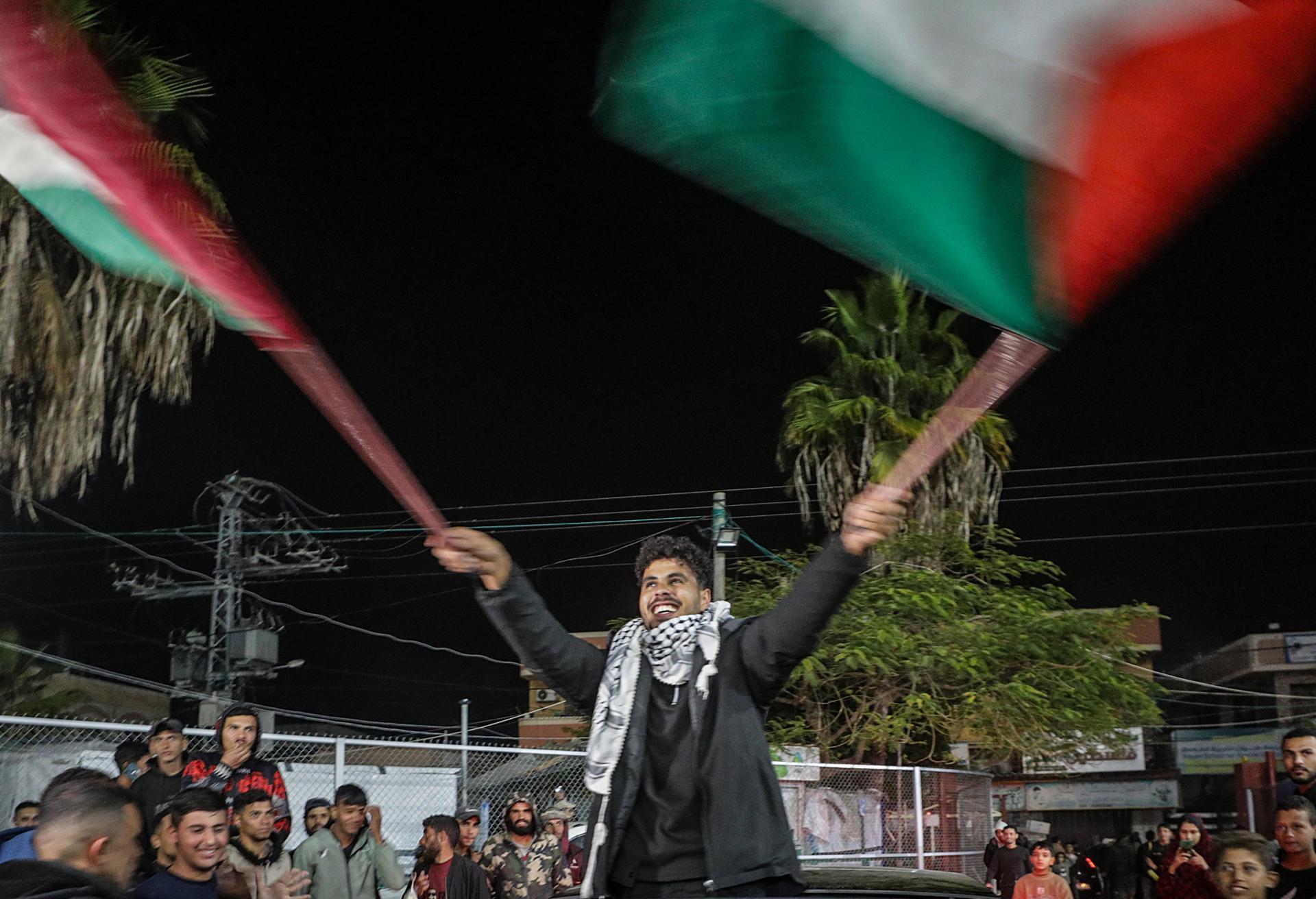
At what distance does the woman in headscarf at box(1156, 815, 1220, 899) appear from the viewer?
28.4 feet

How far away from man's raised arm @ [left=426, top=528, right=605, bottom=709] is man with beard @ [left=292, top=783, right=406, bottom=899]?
13.9 feet

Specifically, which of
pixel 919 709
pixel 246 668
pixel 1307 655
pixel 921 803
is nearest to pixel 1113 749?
pixel 919 709

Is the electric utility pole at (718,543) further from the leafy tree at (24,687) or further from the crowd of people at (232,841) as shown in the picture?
the leafy tree at (24,687)

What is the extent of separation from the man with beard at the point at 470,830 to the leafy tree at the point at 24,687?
14718mm

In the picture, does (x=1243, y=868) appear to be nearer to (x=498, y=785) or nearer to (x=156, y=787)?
(x=156, y=787)

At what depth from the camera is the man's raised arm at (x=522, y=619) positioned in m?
3.68

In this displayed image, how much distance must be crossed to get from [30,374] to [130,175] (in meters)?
8.74

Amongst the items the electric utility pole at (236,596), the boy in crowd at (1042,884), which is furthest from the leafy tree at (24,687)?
the boy in crowd at (1042,884)

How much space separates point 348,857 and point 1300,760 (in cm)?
541

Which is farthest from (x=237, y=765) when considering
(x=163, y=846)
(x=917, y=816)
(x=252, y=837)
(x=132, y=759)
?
(x=917, y=816)

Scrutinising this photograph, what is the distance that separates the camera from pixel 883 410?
75.0 ft

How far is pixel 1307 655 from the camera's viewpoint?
2064 inches

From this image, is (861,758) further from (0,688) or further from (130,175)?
(130,175)

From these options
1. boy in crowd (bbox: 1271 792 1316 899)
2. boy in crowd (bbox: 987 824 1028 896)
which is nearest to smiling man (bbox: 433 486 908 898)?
boy in crowd (bbox: 1271 792 1316 899)
